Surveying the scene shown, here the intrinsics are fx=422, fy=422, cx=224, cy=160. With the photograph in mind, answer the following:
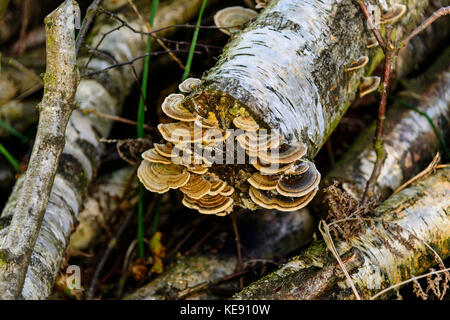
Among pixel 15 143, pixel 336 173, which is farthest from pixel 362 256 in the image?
pixel 15 143

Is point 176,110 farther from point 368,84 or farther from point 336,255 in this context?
point 368,84

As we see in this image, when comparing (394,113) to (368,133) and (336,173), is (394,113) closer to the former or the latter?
(368,133)

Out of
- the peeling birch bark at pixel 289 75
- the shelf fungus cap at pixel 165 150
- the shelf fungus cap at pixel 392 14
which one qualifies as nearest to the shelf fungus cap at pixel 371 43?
the peeling birch bark at pixel 289 75

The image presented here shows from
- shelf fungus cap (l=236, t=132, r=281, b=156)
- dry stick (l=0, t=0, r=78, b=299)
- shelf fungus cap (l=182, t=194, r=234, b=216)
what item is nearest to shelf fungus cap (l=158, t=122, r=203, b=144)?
shelf fungus cap (l=236, t=132, r=281, b=156)

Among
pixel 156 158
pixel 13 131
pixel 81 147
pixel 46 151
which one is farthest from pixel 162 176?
pixel 13 131
